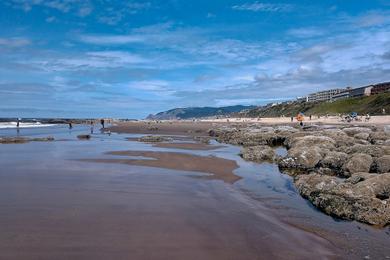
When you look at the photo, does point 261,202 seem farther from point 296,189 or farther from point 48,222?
point 48,222

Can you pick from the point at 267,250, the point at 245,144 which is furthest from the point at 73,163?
the point at 245,144

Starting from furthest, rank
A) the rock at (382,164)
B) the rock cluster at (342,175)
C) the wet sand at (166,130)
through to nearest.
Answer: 1. the wet sand at (166,130)
2. the rock at (382,164)
3. the rock cluster at (342,175)

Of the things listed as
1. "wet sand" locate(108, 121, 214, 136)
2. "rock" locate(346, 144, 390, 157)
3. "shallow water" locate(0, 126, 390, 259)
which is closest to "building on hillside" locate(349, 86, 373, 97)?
"wet sand" locate(108, 121, 214, 136)

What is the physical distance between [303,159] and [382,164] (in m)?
3.54

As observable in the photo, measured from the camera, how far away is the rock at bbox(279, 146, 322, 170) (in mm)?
16281

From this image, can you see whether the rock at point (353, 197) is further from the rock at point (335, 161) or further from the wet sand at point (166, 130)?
the wet sand at point (166, 130)

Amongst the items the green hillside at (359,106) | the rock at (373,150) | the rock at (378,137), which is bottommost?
the rock at (373,150)

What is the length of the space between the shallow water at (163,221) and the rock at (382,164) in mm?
3069

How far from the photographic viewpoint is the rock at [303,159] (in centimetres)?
1628

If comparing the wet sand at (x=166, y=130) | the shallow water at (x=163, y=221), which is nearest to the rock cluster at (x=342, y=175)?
the shallow water at (x=163, y=221)

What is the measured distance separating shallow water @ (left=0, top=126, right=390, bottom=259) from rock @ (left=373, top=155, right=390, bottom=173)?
10.1 feet

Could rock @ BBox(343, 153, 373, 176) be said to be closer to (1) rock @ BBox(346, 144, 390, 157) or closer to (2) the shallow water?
(1) rock @ BBox(346, 144, 390, 157)

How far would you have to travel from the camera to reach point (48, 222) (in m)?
7.93

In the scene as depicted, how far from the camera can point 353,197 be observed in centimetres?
→ 962
